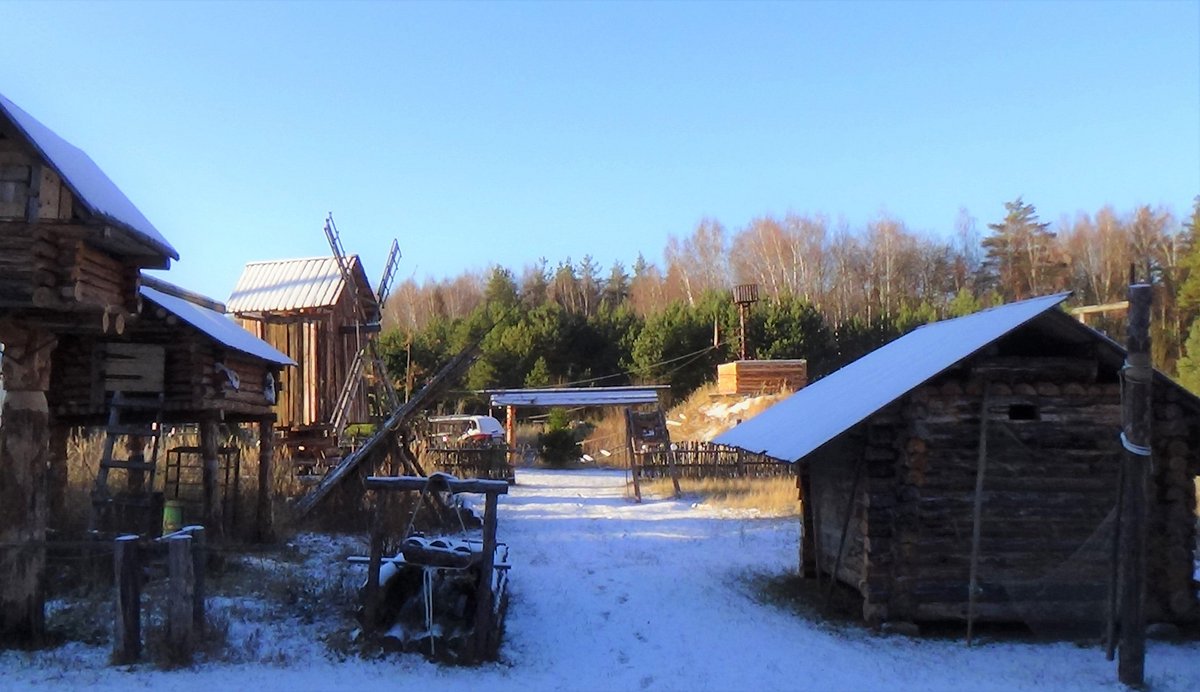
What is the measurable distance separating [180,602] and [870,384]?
830cm

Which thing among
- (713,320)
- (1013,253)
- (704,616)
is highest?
(1013,253)

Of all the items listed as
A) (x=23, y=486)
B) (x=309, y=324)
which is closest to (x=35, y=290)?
(x=23, y=486)

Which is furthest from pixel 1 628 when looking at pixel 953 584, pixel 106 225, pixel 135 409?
pixel 953 584

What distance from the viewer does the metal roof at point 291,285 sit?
28938 millimetres

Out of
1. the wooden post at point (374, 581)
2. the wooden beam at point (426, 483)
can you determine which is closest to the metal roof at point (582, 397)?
the wooden beam at point (426, 483)

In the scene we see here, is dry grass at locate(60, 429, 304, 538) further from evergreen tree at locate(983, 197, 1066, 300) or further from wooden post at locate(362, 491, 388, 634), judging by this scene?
evergreen tree at locate(983, 197, 1066, 300)

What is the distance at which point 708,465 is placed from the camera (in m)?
29.7

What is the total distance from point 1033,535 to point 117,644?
9.25 metres

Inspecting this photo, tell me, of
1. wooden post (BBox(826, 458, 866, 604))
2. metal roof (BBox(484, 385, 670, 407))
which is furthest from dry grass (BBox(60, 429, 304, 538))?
metal roof (BBox(484, 385, 670, 407))

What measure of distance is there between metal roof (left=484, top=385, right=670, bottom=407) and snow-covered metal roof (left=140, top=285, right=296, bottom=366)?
657 inches

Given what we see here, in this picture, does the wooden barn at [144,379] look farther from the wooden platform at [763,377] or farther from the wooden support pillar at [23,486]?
the wooden platform at [763,377]

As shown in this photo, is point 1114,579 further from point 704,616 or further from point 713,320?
point 713,320

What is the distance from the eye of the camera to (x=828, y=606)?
1202 centimetres

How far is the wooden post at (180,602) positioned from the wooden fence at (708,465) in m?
20.8
